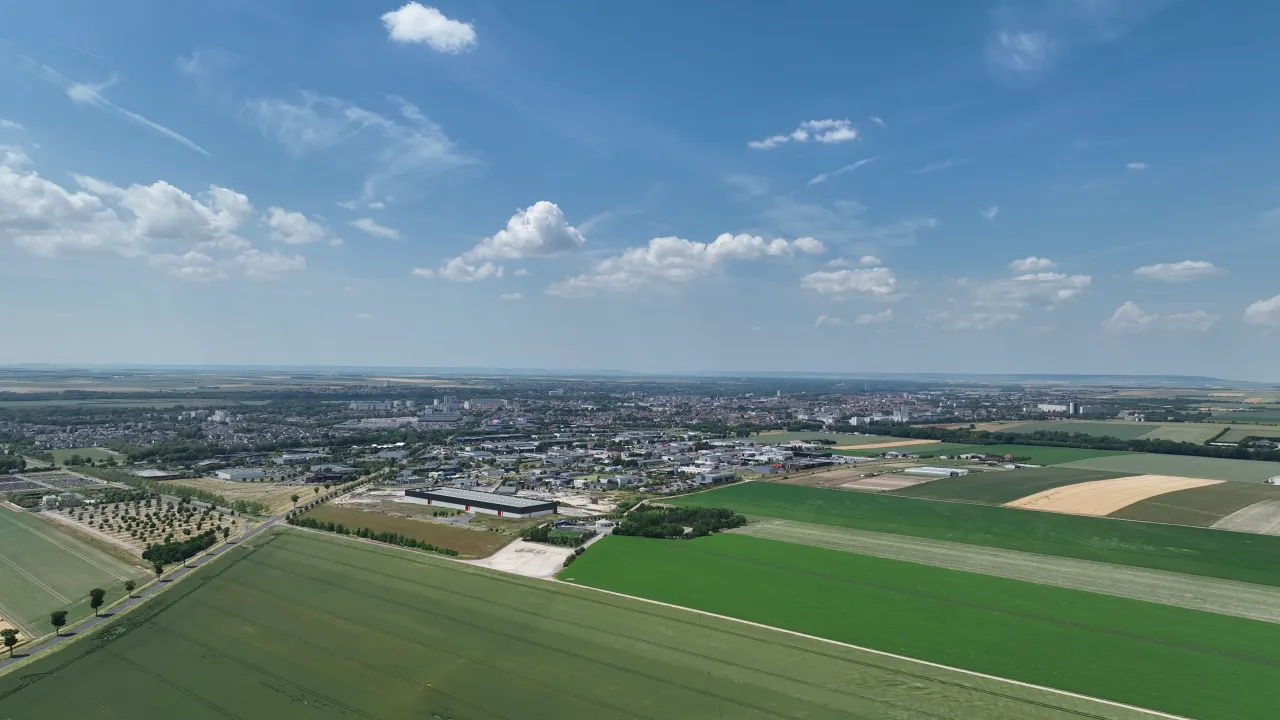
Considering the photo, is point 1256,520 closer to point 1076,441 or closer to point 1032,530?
point 1032,530

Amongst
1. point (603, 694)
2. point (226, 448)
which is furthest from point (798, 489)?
point (226, 448)

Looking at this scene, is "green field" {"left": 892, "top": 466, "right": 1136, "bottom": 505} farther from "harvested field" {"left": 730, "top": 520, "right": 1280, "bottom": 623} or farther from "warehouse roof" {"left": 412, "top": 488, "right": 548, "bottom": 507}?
"warehouse roof" {"left": 412, "top": 488, "right": 548, "bottom": 507}

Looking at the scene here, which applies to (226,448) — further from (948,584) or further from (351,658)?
(948,584)

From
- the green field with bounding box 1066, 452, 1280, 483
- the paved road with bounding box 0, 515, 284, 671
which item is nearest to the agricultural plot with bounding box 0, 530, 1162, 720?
the paved road with bounding box 0, 515, 284, 671

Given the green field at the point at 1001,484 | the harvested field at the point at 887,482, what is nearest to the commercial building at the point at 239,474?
the harvested field at the point at 887,482

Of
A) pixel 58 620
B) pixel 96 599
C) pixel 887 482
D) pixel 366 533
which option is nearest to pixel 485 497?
pixel 366 533

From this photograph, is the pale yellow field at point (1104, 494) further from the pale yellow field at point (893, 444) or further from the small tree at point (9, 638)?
the small tree at point (9, 638)

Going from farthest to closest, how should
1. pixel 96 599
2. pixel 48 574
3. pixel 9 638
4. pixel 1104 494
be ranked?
1. pixel 1104 494
2. pixel 48 574
3. pixel 96 599
4. pixel 9 638
